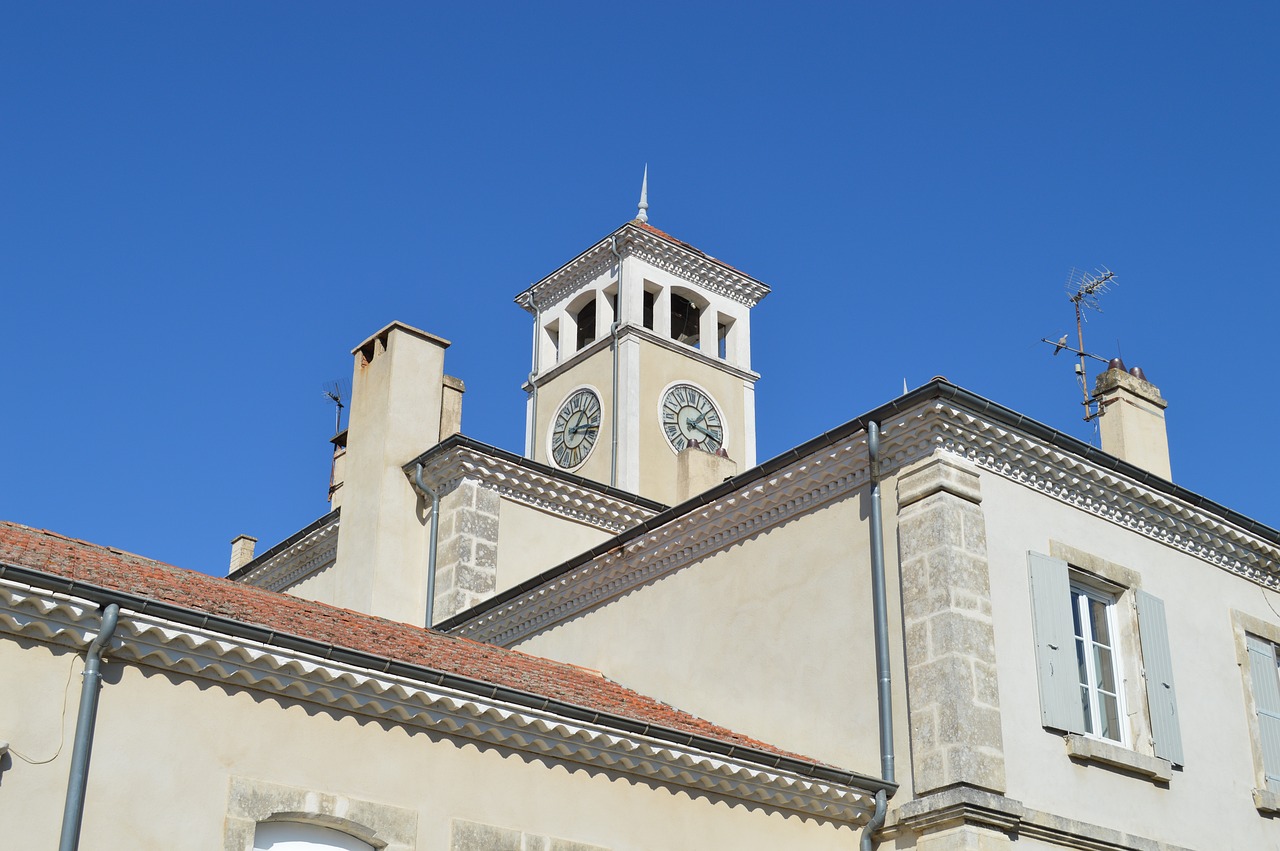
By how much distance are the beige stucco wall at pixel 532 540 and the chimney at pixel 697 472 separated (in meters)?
1.27

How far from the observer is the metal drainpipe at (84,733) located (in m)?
9.03

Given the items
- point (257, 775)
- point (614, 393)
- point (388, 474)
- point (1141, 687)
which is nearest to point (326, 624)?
point (257, 775)

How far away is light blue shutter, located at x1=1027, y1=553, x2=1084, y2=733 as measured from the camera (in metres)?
13.1

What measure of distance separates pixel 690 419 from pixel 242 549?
11122 millimetres

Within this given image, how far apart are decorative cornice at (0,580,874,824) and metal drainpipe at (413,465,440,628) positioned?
26.5ft

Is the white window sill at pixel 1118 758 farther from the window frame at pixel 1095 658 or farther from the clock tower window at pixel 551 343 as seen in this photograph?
the clock tower window at pixel 551 343

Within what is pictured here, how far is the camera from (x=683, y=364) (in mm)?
35000

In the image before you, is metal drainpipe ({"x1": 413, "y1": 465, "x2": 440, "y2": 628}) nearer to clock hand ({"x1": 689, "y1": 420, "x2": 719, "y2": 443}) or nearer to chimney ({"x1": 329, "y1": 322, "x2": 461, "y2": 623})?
chimney ({"x1": 329, "y1": 322, "x2": 461, "y2": 623})

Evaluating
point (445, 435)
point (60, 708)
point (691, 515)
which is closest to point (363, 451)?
point (445, 435)

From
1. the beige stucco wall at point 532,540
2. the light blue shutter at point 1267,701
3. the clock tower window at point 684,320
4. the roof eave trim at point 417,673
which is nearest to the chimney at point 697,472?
the beige stucco wall at point 532,540

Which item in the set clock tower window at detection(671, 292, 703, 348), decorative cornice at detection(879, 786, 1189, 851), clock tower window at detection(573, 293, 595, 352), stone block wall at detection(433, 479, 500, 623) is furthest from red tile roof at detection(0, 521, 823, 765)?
clock tower window at detection(573, 293, 595, 352)

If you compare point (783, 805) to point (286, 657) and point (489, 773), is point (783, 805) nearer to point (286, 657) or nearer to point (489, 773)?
point (489, 773)

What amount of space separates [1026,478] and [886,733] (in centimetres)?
284

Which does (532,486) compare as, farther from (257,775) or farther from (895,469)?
(257,775)
